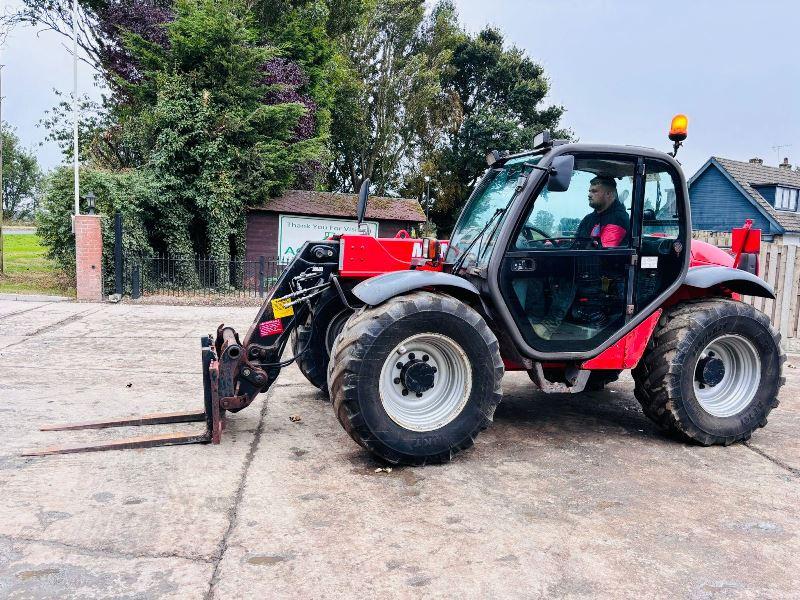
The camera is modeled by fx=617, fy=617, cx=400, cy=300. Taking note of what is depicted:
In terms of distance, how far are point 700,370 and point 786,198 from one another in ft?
108

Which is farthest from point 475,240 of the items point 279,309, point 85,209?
point 85,209

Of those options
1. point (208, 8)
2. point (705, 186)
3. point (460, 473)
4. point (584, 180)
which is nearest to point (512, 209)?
point (584, 180)

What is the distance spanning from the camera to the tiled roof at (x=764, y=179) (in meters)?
30.3

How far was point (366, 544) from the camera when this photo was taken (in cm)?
310

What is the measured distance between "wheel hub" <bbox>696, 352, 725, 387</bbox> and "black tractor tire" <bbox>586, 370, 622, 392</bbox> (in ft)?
2.24

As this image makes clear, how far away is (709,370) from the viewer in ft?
15.7

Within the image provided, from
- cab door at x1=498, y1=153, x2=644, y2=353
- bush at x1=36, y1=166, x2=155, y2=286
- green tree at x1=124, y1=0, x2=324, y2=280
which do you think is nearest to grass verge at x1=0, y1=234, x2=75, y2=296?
bush at x1=36, y1=166, x2=155, y2=286

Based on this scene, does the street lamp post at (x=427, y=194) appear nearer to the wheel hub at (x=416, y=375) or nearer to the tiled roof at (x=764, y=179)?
the tiled roof at (x=764, y=179)

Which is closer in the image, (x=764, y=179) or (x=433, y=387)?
(x=433, y=387)

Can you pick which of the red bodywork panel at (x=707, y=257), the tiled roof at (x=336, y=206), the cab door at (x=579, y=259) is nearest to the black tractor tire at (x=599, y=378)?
the cab door at (x=579, y=259)

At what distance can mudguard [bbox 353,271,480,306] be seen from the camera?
13.4 ft

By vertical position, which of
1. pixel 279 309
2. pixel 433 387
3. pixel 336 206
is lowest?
pixel 433 387

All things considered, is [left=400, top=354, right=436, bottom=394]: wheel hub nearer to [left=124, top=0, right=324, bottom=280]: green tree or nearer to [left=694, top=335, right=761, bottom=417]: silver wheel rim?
[left=694, top=335, right=761, bottom=417]: silver wheel rim

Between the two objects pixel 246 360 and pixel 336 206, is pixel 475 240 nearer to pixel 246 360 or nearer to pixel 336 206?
pixel 246 360
